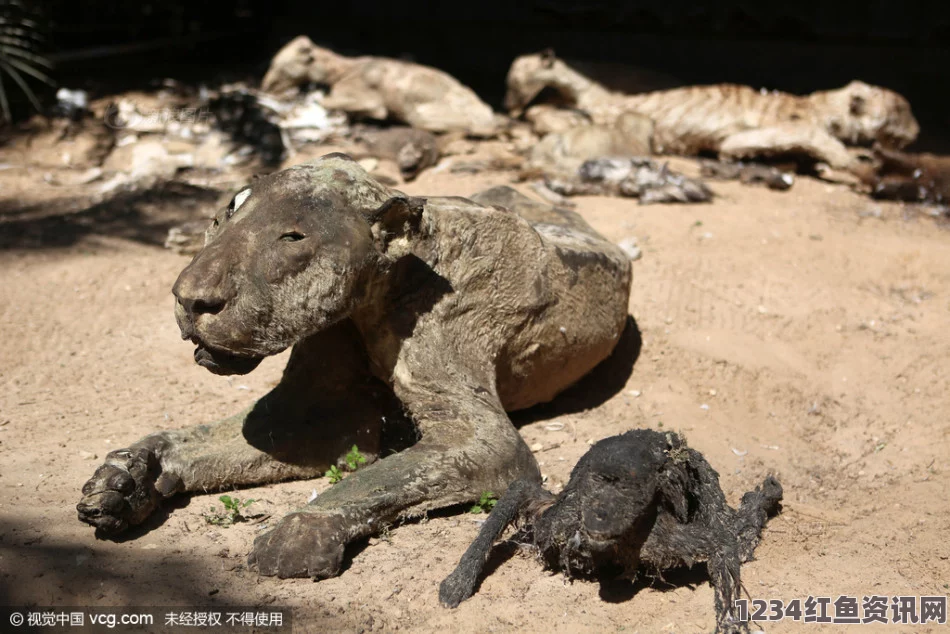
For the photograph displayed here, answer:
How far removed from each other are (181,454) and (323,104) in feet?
25.0

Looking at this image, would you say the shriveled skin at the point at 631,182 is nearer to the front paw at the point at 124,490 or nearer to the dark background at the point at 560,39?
the dark background at the point at 560,39

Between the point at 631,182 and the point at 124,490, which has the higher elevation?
the point at 124,490

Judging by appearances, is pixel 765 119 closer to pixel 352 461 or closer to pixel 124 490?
pixel 352 461

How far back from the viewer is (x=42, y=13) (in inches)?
412

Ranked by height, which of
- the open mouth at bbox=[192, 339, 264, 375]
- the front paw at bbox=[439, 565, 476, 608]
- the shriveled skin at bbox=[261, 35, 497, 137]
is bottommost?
the shriveled skin at bbox=[261, 35, 497, 137]

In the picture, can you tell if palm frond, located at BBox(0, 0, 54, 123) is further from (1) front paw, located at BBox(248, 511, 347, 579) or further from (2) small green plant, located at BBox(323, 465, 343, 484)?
(1) front paw, located at BBox(248, 511, 347, 579)

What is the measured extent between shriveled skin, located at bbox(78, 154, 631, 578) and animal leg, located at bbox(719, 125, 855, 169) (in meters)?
4.73

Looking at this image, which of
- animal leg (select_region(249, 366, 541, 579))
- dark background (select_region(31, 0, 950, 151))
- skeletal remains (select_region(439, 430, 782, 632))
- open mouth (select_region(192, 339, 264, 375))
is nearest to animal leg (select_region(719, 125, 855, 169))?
dark background (select_region(31, 0, 950, 151))

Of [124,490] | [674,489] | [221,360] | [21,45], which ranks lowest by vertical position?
[21,45]

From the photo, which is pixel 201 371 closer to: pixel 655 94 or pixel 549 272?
pixel 549 272

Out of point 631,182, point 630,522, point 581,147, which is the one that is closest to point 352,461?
point 630,522

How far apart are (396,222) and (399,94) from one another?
7.04m

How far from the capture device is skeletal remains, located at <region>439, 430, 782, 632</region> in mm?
2787

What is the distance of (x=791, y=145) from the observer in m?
8.27
